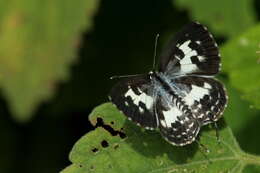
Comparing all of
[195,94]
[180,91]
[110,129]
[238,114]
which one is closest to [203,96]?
[195,94]

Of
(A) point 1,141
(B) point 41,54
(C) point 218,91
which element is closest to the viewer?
(C) point 218,91

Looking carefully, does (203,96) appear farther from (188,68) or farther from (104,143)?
(104,143)

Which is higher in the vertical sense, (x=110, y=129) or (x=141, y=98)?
(x=141, y=98)

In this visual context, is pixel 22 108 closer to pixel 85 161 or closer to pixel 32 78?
pixel 32 78

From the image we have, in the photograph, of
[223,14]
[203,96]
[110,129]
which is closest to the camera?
[110,129]

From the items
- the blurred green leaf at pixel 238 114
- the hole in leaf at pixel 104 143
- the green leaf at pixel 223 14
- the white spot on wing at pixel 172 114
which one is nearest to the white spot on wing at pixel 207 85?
the white spot on wing at pixel 172 114

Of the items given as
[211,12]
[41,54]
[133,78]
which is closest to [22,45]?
[41,54]

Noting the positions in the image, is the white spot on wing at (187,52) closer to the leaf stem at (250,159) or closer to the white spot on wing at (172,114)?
the white spot on wing at (172,114)
